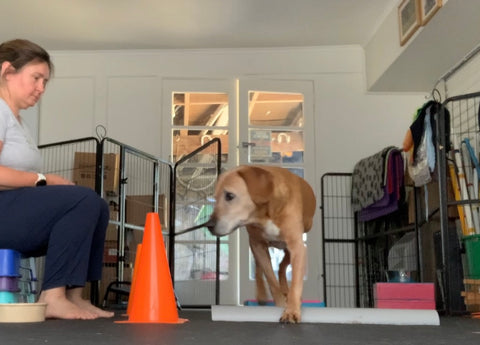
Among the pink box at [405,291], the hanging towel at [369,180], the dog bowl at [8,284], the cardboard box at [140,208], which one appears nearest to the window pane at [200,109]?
the cardboard box at [140,208]

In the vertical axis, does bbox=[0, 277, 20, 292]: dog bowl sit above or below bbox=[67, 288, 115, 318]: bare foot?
above

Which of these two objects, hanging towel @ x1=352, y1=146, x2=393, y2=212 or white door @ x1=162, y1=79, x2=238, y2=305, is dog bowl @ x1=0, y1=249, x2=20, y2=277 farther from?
hanging towel @ x1=352, y1=146, x2=393, y2=212

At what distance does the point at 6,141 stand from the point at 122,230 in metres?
2.64

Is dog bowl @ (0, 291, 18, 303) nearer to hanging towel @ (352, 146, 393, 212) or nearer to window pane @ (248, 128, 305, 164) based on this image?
hanging towel @ (352, 146, 393, 212)

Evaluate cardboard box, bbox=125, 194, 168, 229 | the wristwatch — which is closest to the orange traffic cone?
the wristwatch

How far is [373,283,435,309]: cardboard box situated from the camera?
11.5 feet

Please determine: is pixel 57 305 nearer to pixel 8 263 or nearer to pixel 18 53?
pixel 8 263

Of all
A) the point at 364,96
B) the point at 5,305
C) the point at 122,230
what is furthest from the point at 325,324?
the point at 364,96

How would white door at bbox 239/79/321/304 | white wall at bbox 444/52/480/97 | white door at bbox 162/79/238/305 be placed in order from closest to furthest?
1. white wall at bbox 444/52/480/97
2. white door at bbox 162/79/238/305
3. white door at bbox 239/79/321/304

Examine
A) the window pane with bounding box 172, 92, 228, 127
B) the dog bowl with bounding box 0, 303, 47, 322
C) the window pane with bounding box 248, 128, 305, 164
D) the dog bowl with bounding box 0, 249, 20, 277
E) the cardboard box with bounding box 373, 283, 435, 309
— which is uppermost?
the window pane with bounding box 172, 92, 228, 127

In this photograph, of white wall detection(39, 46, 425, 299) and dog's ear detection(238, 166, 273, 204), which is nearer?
dog's ear detection(238, 166, 273, 204)

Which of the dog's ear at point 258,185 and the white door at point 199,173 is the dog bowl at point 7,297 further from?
the white door at point 199,173

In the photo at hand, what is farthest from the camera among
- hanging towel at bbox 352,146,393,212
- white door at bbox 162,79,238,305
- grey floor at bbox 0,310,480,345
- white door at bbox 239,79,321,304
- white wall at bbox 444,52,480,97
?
white door at bbox 239,79,321,304

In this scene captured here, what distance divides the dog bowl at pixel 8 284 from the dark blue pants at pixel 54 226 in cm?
11
